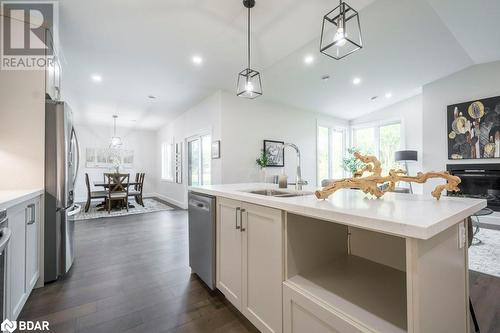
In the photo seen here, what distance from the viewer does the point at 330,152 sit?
6867 millimetres

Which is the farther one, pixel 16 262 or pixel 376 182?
pixel 16 262

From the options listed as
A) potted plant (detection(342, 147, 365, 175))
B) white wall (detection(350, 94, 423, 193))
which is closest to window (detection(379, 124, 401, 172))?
white wall (detection(350, 94, 423, 193))

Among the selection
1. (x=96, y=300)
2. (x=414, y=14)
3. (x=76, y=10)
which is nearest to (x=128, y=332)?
(x=96, y=300)

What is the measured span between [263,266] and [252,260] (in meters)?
0.12

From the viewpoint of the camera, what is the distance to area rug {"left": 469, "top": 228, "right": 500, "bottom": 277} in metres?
2.39

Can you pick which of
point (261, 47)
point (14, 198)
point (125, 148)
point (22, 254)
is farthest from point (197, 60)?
point (125, 148)

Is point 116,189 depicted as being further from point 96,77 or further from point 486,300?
point 486,300

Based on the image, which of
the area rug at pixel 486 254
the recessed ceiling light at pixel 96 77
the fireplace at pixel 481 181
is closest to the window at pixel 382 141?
the fireplace at pixel 481 181

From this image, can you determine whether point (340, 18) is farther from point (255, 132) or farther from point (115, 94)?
point (115, 94)

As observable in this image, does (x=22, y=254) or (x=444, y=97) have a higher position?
(x=444, y=97)

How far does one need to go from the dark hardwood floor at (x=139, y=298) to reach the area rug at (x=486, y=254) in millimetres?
232

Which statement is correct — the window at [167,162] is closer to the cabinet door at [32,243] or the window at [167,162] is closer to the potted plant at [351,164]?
the cabinet door at [32,243]

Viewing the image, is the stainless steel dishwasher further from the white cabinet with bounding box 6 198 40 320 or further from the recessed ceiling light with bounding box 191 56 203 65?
the recessed ceiling light with bounding box 191 56 203 65

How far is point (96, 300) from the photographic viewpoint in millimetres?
1866
